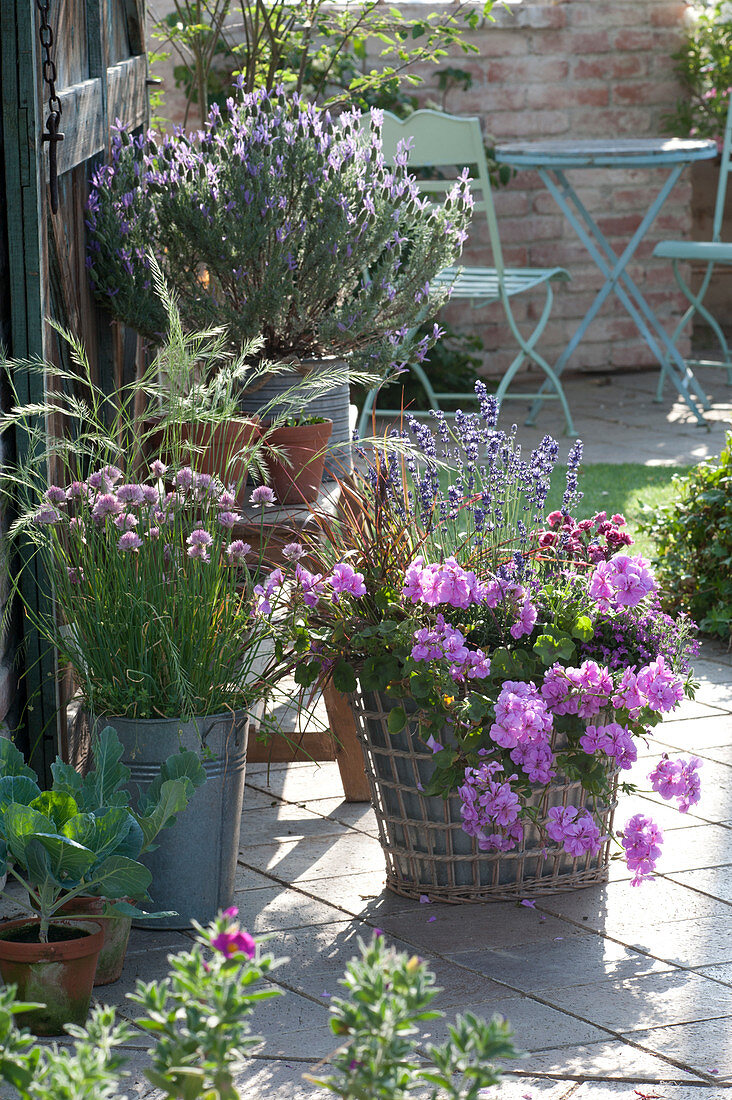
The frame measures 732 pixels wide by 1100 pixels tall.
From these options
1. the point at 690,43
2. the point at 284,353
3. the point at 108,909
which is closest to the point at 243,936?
the point at 108,909

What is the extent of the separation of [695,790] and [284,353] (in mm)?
1525

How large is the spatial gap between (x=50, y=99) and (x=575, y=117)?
6.24 m

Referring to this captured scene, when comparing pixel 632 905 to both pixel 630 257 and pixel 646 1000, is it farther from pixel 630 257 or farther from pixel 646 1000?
pixel 630 257

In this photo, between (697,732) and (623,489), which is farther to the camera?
(623,489)

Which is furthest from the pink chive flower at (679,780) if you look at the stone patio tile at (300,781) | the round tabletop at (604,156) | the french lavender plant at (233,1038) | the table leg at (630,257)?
the table leg at (630,257)

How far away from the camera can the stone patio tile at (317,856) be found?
107 inches

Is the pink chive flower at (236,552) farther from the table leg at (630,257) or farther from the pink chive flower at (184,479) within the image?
the table leg at (630,257)

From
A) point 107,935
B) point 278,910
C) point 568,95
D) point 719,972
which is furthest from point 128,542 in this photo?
point 568,95

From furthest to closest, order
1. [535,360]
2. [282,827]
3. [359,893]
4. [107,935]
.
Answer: [535,360] → [282,827] → [359,893] → [107,935]

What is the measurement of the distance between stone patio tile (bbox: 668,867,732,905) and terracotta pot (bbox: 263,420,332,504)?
114 centimetres

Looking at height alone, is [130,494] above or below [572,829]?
above

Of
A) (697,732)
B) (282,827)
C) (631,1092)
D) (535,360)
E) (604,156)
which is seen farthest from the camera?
(535,360)

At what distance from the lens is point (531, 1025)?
82.1 inches

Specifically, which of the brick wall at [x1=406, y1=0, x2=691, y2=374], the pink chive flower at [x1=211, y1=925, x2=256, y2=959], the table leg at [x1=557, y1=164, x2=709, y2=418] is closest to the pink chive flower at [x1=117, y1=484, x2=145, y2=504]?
the pink chive flower at [x1=211, y1=925, x2=256, y2=959]
